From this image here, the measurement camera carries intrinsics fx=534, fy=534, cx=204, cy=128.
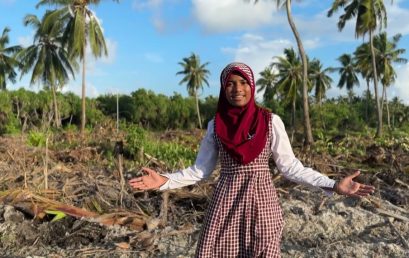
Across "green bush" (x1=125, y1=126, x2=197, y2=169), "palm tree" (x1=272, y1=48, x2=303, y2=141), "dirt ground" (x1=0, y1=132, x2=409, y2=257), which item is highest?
"palm tree" (x1=272, y1=48, x2=303, y2=141)

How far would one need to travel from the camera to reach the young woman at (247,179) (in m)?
2.35

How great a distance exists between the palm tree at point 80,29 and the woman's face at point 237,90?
2591 cm

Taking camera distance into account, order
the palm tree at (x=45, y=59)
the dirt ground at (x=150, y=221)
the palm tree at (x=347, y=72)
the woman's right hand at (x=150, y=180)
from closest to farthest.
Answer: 1. the woman's right hand at (x=150, y=180)
2. the dirt ground at (x=150, y=221)
3. the palm tree at (x=45, y=59)
4. the palm tree at (x=347, y=72)

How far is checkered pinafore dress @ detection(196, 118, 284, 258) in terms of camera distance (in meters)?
2.38

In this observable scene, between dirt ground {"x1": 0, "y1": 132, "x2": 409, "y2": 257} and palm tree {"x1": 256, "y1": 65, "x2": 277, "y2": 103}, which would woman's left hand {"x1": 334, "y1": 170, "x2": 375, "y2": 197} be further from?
palm tree {"x1": 256, "y1": 65, "x2": 277, "y2": 103}

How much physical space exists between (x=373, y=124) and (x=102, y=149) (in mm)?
35778

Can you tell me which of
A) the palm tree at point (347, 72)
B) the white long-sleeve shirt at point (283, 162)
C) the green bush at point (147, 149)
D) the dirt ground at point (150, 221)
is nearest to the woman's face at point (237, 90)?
the white long-sleeve shirt at point (283, 162)

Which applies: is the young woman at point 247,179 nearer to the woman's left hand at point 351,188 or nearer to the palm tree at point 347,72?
the woman's left hand at point 351,188

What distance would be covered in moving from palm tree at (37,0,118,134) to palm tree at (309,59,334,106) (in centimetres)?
2443

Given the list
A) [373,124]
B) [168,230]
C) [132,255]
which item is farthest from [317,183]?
[373,124]

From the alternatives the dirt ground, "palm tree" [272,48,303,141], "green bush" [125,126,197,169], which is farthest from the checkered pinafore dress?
"palm tree" [272,48,303,141]

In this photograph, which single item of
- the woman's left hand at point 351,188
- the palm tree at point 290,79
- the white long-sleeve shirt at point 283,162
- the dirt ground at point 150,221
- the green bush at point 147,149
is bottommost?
the dirt ground at point 150,221

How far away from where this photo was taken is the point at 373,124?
4428 cm

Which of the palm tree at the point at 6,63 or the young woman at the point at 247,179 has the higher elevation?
the palm tree at the point at 6,63
